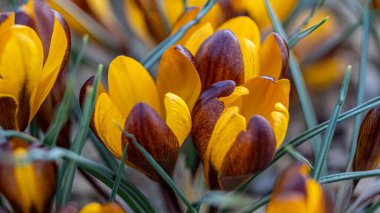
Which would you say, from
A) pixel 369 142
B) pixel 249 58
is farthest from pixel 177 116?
pixel 369 142

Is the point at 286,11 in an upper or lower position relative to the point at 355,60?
upper

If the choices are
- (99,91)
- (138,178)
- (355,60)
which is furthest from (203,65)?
(355,60)

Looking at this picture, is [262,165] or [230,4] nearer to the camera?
[262,165]

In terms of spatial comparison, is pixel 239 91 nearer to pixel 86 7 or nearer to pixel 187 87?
pixel 187 87

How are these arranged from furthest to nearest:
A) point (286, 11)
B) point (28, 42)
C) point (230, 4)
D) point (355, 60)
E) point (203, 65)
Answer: point (355, 60) < point (286, 11) < point (230, 4) < point (203, 65) < point (28, 42)

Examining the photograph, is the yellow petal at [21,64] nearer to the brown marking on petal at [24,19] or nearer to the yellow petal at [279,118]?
the brown marking on petal at [24,19]

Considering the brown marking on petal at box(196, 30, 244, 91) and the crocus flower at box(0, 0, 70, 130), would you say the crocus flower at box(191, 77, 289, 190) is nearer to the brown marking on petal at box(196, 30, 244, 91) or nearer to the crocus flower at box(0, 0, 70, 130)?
the brown marking on petal at box(196, 30, 244, 91)

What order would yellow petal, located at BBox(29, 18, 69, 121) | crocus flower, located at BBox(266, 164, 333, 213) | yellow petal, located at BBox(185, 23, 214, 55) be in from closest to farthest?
1. crocus flower, located at BBox(266, 164, 333, 213)
2. yellow petal, located at BBox(29, 18, 69, 121)
3. yellow petal, located at BBox(185, 23, 214, 55)

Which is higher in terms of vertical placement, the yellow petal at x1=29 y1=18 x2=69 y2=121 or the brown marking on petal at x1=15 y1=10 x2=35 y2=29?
the brown marking on petal at x1=15 y1=10 x2=35 y2=29

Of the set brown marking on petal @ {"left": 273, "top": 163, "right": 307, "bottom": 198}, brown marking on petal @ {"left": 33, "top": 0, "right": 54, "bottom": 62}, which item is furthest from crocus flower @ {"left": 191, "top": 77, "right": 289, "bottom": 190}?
brown marking on petal @ {"left": 33, "top": 0, "right": 54, "bottom": 62}
